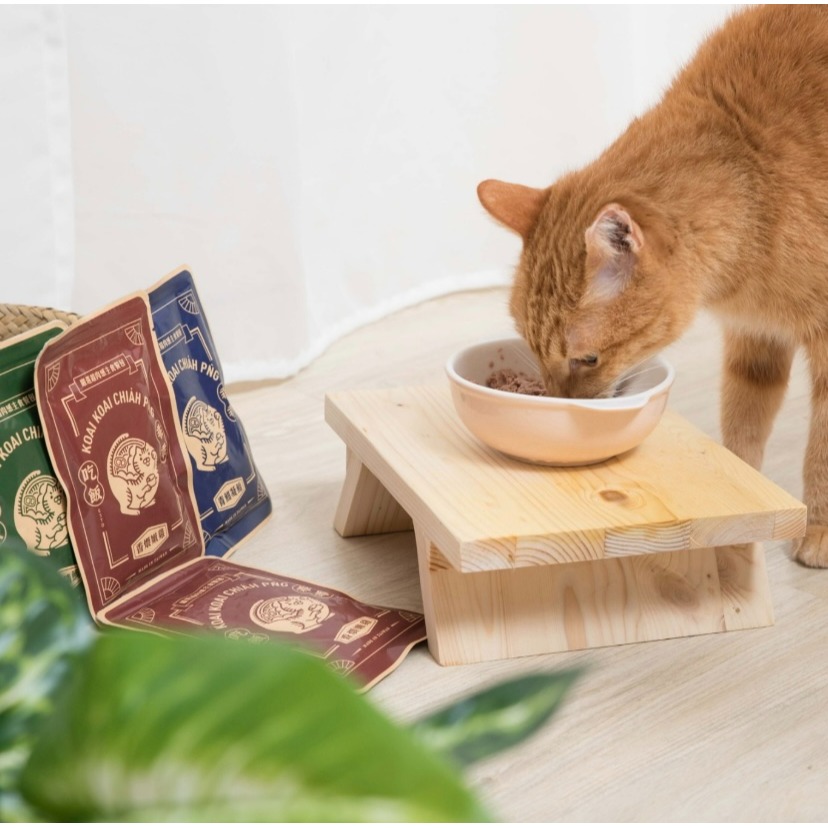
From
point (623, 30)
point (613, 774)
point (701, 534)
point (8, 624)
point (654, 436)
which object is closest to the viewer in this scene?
point (8, 624)

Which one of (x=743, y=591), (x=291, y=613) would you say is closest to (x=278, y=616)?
(x=291, y=613)

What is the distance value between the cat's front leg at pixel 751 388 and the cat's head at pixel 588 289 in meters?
0.33

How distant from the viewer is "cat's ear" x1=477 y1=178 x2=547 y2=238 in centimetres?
128

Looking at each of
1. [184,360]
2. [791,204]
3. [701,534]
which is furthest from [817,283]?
[184,360]

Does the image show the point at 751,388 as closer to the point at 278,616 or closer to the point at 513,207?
the point at 513,207

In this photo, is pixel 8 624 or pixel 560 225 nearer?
pixel 8 624

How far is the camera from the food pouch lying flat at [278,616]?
1155mm

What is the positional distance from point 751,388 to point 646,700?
23.4 inches

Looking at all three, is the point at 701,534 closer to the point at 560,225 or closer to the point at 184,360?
the point at 560,225

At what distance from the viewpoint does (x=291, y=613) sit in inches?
48.3

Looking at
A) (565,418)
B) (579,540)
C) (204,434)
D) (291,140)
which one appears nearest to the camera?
(579,540)

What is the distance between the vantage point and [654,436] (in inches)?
52.6

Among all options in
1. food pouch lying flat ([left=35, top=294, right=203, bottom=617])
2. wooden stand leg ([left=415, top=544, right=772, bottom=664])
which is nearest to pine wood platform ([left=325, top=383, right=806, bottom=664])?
wooden stand leg ([left=415, top=544, right=772, bottom=664])

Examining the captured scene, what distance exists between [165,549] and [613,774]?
2.00 ft
